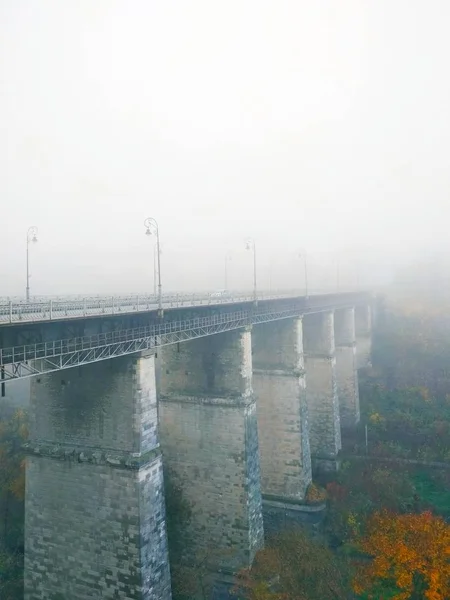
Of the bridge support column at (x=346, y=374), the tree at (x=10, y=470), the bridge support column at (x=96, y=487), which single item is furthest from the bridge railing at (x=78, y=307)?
the bridge support column at (x=346, y=374)

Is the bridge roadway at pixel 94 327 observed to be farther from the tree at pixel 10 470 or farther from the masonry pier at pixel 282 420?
the tree at pixel 10 470

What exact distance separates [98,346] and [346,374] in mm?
34550

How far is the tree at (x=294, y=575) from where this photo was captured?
2072cm

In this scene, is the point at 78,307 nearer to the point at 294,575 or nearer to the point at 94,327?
the point at 94,327

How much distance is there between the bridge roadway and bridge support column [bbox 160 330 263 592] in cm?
252

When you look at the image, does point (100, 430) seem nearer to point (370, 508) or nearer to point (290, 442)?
point (290, 442)

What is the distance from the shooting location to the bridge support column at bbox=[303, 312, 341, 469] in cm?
3697

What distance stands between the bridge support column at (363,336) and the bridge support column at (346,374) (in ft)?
40.1

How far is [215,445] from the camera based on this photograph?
2448cm

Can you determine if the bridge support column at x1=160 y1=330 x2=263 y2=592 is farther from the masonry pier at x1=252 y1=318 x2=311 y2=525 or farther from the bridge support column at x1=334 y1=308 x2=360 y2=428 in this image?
the bridge support column at x1=334 y1=308 x2=360 y2=428

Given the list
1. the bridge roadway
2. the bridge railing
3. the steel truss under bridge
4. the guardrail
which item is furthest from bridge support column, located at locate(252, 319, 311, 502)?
the bridge railing

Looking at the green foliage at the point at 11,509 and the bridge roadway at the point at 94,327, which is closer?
the bridge roadway at the point at 94,327

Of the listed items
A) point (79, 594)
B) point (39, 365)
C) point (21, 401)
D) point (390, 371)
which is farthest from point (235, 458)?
point (21, 401)

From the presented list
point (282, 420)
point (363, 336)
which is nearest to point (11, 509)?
point (282, 420)
